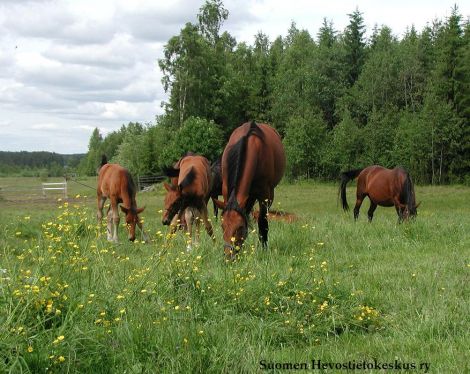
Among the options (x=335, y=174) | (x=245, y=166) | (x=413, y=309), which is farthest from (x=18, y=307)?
(x=335, y=174)

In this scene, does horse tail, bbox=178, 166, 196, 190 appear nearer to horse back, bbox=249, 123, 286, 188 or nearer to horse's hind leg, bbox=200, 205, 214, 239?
horse's hind leg, bbox=200, 205, 214, 239

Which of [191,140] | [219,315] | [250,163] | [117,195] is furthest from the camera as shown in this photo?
[191,140]

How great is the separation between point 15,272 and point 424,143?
44868 mm

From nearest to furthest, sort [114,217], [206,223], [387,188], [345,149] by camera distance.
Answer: [206,223] → [114,217] → [387,188] → [345,149]

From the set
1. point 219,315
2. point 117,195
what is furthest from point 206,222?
point 219,315

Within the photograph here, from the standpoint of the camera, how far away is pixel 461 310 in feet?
16.4

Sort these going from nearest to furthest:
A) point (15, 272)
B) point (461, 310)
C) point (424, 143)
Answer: point (15, 272) < point (461, 310) < point (424, 143)

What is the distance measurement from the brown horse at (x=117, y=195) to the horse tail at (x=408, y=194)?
7.22 m

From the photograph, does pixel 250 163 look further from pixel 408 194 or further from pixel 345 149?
pixel 345 149

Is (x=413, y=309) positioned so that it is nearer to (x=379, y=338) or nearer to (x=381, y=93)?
(x=379, y=338)

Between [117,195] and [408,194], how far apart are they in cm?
794

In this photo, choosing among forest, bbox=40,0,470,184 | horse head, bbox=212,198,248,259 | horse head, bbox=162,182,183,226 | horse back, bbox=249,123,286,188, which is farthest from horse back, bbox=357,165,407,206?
forest, bbox=40,0,470,184

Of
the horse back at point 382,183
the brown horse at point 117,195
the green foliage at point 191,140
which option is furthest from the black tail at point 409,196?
the green foliage at point 191,140

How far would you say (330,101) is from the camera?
61.3 m
